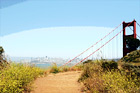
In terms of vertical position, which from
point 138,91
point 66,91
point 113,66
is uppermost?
point 113,66

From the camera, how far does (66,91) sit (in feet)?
25.9

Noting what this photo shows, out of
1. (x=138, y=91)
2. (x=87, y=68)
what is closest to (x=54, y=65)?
(x=87, y=68)

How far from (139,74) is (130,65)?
1.37m

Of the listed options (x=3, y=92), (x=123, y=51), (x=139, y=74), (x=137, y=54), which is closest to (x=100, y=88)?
(x=139, y=74)

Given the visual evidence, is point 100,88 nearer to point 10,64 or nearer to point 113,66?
point 113,66

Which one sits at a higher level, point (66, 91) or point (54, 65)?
point (54, 65)

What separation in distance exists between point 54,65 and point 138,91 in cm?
1067

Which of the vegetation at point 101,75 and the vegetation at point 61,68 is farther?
the vegetation at point 61,68

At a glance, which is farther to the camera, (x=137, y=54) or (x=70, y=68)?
(x=70, y=68)

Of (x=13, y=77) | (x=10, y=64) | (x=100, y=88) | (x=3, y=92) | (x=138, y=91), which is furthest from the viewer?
(x=10, y=64)

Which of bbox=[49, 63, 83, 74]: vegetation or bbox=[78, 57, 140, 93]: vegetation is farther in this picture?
bbox=[49, 63, 83, 74]: vegetation

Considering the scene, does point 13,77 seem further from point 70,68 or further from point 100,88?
point 70,68

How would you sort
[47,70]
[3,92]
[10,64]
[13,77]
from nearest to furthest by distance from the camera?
[3,92], [13,77], [10,64], [47,70]

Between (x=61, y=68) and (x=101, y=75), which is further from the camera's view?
(x=61, y=68)
